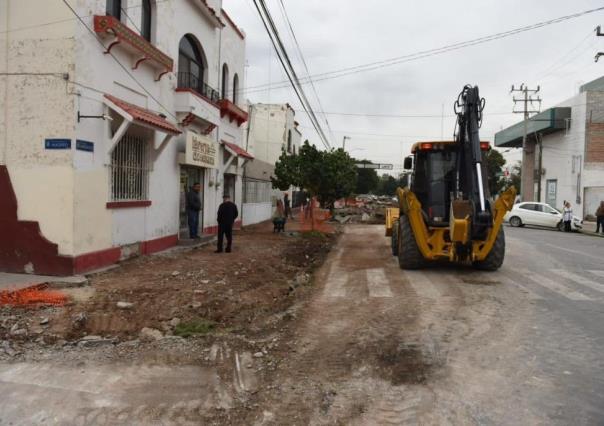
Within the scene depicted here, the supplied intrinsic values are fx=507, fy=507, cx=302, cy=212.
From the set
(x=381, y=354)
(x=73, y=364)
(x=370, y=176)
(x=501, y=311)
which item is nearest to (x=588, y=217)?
(x=501, y=311)

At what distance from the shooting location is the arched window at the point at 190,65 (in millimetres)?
14750

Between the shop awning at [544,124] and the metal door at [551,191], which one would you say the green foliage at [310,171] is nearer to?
the shop awning at [544,124]

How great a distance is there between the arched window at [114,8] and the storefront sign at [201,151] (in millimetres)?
3952

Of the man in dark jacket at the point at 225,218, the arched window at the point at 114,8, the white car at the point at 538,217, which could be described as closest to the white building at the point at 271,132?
the white car at the point at 538,217

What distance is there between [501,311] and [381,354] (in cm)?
292

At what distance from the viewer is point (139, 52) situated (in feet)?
35.7

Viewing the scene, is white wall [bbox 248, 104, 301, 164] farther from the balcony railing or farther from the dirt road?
the dirt road

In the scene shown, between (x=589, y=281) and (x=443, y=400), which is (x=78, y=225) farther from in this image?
(x=589, y=281)

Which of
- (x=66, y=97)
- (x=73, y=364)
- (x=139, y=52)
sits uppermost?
(x=139, y=52)

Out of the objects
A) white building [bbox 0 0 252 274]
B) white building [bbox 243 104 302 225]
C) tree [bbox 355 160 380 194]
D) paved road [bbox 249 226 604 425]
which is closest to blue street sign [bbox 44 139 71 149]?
white building [bbox 0 0 252 274]

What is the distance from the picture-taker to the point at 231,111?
1867 cm

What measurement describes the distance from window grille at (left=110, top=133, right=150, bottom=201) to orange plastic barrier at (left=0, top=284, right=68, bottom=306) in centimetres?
329

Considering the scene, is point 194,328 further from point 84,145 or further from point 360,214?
point 360,214

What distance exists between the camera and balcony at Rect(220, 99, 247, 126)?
18.0m
